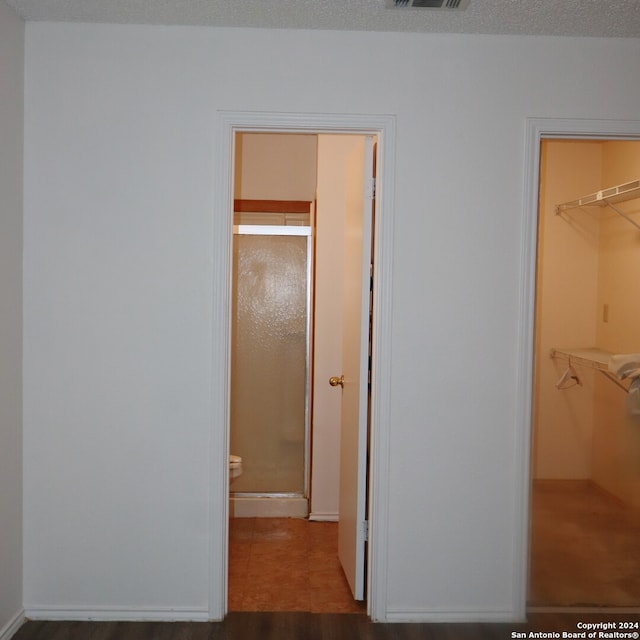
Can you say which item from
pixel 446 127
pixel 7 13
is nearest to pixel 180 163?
pixel 7 13

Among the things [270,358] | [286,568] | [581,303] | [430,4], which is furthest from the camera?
[270,358]

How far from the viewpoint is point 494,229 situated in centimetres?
279

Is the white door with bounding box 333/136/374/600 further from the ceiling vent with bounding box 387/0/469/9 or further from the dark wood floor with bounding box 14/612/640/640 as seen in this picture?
the ceiling vent with bounding box 387/0/469/9

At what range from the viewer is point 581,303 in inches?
130

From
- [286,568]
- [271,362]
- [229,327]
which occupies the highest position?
[229,327]

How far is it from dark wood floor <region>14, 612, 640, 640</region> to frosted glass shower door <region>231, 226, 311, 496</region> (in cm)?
169

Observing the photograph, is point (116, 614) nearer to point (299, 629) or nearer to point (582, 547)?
point (299, 629)

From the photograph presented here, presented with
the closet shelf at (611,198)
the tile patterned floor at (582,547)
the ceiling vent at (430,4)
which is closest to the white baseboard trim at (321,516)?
the tile patterned floor at (582,547)

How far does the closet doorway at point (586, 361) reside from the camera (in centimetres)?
318

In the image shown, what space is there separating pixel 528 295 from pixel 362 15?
1329 mm

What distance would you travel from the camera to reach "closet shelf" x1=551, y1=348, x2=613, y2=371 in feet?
10.3

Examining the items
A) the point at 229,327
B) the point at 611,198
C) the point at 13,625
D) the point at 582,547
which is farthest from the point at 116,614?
the point at 611,198

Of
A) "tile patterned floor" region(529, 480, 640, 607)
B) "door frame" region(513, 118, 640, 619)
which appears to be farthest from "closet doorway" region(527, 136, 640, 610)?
"door frame" region(513, 118, 640, 619)

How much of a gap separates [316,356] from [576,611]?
6.80ft
